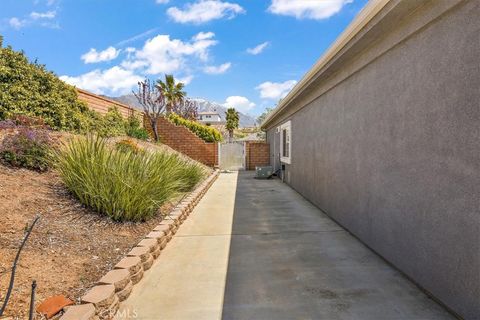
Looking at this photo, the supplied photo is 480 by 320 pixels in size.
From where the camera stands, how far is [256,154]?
65.9 ft

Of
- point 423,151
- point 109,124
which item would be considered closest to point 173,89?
point 109,124

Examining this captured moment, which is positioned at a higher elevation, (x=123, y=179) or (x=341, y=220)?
(x=123, y=179)

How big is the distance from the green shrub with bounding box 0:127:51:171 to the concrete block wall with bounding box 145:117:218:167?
13.7m

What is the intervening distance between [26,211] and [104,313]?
224 cm

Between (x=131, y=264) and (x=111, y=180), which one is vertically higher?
(x=111, y=180)

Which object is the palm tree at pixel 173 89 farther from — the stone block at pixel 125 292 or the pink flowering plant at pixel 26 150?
the stone block at pixel 125 292

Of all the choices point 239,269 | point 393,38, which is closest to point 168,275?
point 239,269

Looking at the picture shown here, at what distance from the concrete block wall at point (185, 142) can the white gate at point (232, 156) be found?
1398 millimetres

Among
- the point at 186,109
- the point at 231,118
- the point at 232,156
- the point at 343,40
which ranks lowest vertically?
the point at 232,156

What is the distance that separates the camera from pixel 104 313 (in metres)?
2.71

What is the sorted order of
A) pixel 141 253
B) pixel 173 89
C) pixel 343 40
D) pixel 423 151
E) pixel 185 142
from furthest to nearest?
pixel 173 89
pixel 185 142
pixel 343 40
pixel 141 253
pixel 423 151

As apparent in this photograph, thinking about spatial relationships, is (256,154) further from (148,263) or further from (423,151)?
(423,151)

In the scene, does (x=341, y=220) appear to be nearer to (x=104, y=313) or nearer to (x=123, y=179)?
(x=123, y=179)

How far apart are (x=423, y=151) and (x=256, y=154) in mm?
16787
